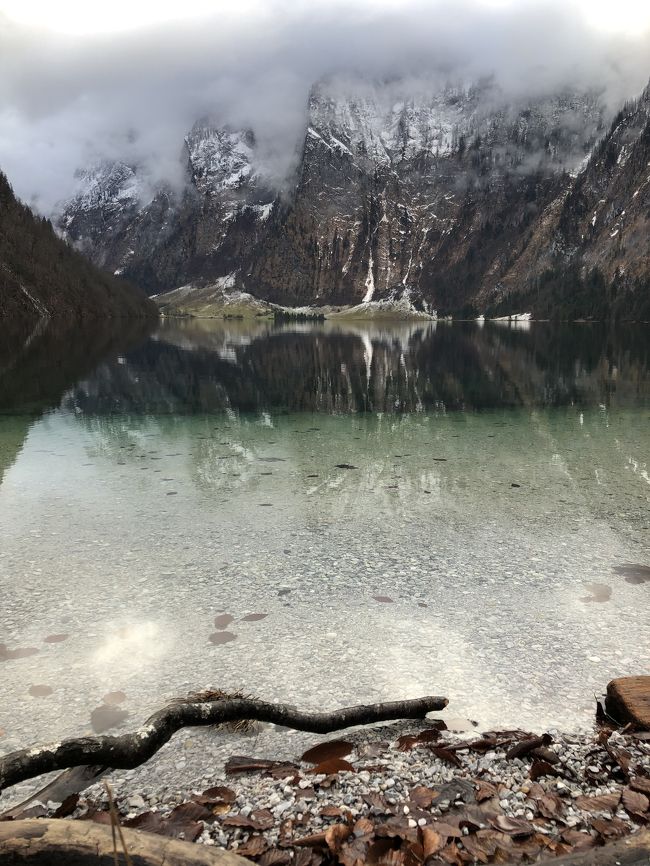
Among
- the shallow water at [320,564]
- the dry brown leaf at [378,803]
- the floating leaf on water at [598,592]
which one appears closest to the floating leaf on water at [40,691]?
the shallow water at [320,564]

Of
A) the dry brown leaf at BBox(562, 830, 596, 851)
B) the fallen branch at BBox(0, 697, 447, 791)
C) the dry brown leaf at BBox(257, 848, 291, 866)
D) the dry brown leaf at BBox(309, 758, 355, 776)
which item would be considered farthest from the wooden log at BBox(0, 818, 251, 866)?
the dry brown leaf at BBox(562, 830, 596, 851)

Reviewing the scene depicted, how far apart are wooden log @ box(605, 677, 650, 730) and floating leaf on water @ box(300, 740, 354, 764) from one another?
135 inches

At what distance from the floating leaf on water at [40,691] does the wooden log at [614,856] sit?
264 inches

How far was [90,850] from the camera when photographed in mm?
4301

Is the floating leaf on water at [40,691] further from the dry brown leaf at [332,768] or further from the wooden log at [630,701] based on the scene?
the wooden log at [630,701]

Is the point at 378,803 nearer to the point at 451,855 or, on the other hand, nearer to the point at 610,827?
the point at 451,855

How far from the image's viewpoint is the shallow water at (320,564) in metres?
8.65

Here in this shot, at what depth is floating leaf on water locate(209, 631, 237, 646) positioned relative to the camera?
9797 millimetres

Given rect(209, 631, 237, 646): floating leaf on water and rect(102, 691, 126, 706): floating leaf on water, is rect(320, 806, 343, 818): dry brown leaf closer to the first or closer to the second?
rect(102, 691, 126, 706): floating leaf on water

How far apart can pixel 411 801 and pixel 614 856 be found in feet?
5.87

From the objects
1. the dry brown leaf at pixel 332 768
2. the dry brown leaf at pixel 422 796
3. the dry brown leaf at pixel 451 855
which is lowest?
the dry brown leaf at pixel 332 768

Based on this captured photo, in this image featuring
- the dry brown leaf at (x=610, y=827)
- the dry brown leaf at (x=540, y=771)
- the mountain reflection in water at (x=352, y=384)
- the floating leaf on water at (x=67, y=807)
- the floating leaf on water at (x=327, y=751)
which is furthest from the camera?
the mountain reflection in water at (x=352, y=384)

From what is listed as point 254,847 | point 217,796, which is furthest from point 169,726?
point 254,847

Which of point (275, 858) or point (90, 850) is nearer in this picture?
point (90, 850)
